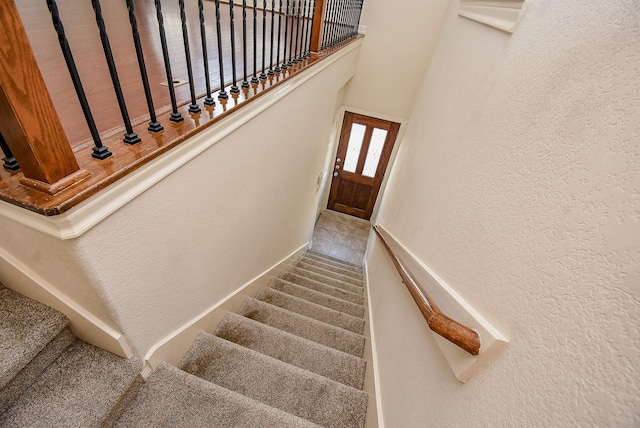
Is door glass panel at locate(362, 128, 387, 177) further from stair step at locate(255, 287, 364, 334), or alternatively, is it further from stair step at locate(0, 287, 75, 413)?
stair step at locate(0, 287, 75, 413)

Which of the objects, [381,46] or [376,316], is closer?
[376,316]

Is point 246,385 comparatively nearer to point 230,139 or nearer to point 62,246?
point 62,246

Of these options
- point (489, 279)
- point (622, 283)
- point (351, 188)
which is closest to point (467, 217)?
point (489, 279)

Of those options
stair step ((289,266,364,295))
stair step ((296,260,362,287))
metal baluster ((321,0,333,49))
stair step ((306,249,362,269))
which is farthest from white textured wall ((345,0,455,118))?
stair step ((289,266,364,295))

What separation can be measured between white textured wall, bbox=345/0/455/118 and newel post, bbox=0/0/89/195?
4458mm

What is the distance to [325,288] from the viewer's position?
3053 millimetres

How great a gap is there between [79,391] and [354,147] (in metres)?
5.00

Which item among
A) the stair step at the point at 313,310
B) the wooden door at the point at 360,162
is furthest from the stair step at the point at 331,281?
the wooden door at the point at 360,162

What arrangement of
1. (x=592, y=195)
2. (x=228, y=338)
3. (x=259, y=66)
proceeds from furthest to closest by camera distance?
1. (x=259, y=66)
2. (x=228, y=338)
3. (x=592, y=195)

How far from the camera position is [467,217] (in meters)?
1.05

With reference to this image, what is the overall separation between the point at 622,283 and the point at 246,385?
147 centimetres

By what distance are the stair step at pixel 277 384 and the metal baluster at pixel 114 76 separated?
3.72 feet

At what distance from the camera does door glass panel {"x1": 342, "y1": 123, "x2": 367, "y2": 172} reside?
5230 mm

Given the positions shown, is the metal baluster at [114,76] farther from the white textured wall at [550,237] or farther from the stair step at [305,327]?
the stair step at [305,327]
